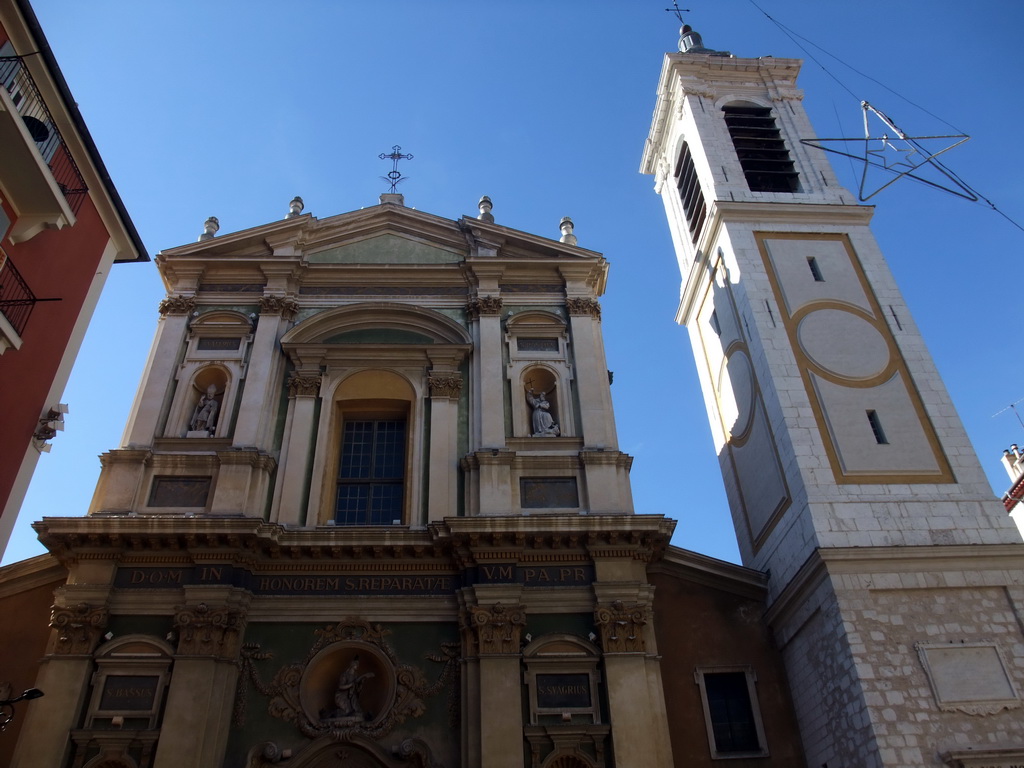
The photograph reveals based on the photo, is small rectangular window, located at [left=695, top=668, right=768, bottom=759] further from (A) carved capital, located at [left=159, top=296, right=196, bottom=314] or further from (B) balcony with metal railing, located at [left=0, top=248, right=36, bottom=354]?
(A) carved capital, located at [left=159, top=296, right=196, bottom=314]

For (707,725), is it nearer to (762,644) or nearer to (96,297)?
(762,644)

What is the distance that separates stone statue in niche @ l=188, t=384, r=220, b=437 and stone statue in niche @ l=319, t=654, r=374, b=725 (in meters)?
5.34

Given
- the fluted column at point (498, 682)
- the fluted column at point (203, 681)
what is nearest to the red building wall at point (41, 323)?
the fluted column at point (203, 681)

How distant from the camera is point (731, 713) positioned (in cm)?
1360

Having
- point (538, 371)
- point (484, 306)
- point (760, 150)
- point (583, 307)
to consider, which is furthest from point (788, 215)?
point (484, 306)

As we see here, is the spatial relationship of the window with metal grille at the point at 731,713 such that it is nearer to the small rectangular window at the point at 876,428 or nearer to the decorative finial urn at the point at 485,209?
the small rectangular window at the point at 876,428

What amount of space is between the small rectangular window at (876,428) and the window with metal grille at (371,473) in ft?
27.3

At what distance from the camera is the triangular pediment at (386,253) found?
61.8 ft

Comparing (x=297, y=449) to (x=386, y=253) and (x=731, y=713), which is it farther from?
(x=731, y=713)

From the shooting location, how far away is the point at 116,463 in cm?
1481

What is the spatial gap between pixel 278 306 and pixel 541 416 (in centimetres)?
589

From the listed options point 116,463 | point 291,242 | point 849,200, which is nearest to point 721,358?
point 849,200

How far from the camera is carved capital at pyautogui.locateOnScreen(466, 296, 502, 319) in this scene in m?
17.5

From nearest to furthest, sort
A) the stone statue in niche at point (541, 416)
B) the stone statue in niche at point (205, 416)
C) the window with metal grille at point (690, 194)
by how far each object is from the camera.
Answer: the stone statue in niche at point (205, 416)
the stone statue in niche at point (541, 416)
the window with metal grille at point (690, 194)
